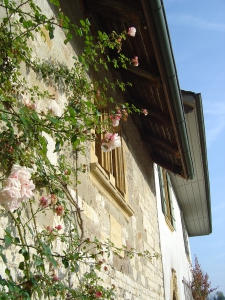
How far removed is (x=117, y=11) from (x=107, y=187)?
1736mm

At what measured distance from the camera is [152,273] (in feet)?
16.6

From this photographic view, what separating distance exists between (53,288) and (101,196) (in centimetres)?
144

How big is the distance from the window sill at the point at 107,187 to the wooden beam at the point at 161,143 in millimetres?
1822

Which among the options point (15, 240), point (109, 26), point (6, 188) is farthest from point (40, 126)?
point (109, 26)

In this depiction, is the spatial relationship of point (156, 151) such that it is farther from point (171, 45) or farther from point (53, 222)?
point (53, 222)

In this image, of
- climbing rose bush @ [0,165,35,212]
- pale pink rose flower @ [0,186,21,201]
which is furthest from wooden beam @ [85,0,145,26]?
pale pink rose flower @ [0,186,21,201]

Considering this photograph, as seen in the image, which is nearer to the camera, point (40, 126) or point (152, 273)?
point (40, 126)

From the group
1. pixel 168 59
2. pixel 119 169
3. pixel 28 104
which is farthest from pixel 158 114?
pixel 28 104

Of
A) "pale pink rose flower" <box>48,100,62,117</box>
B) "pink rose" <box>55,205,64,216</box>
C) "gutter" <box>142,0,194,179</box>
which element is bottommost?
"pink rose" <box>55,205,64,216</box>

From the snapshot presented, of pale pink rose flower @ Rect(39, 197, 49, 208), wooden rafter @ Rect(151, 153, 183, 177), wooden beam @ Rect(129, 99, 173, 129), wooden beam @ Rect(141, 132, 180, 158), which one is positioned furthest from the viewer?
wooden rafter @ Rect(151, 153, 183, 177)

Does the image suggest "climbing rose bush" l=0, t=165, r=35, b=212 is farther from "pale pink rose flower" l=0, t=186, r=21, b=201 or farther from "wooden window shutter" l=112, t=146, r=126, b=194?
"wooden window shutter" l=112, t=146, r=126, b=194

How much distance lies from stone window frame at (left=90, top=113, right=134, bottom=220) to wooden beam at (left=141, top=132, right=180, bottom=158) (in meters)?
1.44

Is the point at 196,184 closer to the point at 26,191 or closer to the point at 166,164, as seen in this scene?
the point at 166,164

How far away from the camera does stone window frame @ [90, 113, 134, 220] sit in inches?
130
